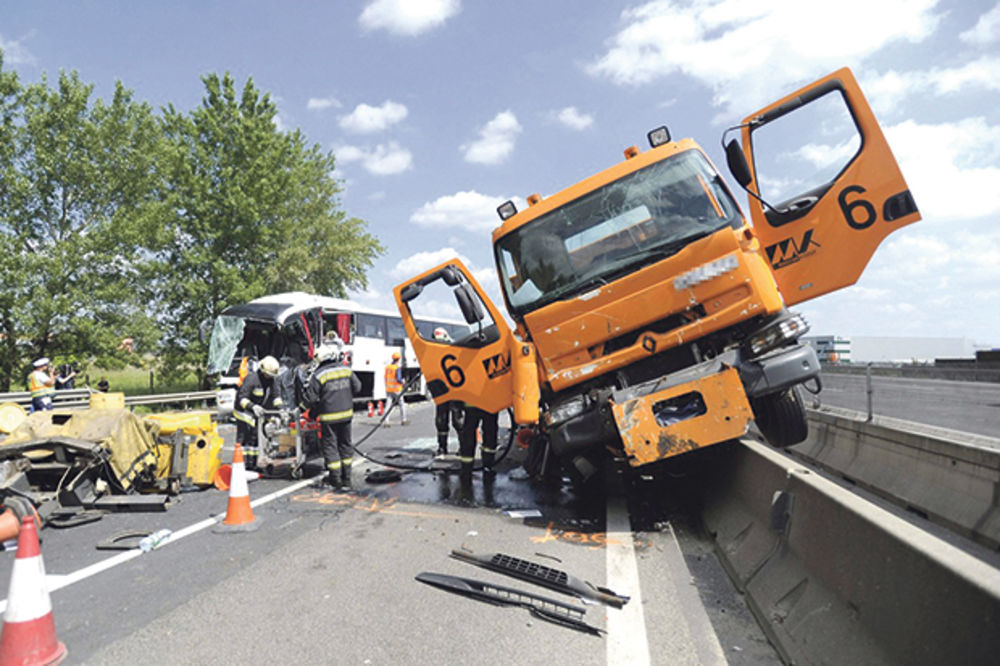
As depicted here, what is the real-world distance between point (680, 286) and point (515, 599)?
2.82 metres

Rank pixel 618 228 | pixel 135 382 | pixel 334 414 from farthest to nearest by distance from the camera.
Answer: pixel 135 382 → pixel 334 414 → pixel 618 228

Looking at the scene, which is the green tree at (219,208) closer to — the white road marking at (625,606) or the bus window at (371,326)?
the bus window at (371,326)

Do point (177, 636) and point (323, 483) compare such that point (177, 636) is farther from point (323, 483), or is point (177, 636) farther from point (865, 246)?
point (865, 246)

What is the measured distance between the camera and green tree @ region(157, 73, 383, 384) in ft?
77.9

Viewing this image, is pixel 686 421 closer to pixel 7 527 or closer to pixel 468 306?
pixel 468 306

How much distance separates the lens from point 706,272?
195 inches

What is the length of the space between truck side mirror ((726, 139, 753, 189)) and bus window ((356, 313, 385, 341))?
53.8ft

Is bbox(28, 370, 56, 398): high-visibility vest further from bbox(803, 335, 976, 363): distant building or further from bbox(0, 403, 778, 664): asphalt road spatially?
bbox(803, 335, 976, 363): distant building

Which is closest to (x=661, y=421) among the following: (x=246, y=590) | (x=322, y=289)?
(x=246, y=590)

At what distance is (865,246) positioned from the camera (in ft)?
16.3

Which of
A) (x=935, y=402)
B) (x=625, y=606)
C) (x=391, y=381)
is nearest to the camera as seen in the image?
(x=625, y=606)

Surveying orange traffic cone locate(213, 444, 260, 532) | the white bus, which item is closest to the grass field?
the white bus

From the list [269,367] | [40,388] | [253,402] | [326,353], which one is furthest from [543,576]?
[40,388]

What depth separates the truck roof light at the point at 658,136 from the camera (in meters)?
5.61
